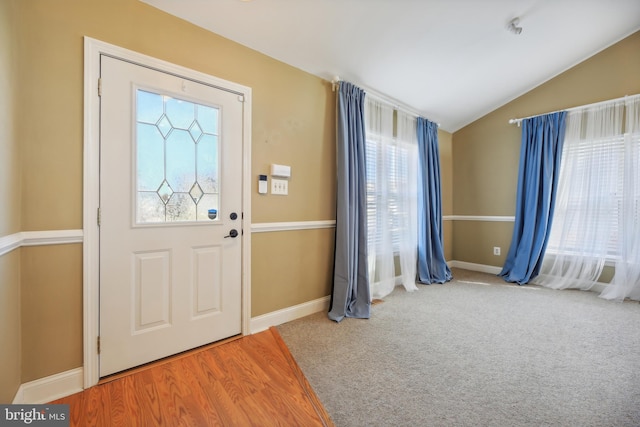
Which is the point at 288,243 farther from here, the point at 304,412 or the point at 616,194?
the point at 616,194

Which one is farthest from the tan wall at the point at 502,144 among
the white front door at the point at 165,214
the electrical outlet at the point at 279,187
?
the white front door at the point at 165,214

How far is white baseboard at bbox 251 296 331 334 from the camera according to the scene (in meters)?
2.30

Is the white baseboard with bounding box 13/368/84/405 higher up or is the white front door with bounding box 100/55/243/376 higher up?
the white front door with bounding box 100/55/243/376

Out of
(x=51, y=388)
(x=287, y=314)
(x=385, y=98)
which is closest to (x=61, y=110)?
(x=51, y=388)

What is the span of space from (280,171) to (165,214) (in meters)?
0.96

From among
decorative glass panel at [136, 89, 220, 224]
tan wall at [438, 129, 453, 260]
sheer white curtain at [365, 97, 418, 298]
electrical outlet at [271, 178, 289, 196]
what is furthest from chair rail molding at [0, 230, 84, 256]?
tan wall at [438, 129, 453, 260]

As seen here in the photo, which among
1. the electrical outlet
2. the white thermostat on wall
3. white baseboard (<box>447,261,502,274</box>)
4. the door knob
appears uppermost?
the white thermostat on wall

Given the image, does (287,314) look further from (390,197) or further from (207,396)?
(390,197)

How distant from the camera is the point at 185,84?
75.0 inches

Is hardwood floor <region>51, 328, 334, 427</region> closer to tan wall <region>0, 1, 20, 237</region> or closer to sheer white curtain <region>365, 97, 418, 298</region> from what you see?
tan wall <region>0, 1, 20, 237</region>

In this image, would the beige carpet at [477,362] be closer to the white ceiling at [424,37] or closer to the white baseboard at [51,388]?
the white baseboard at [51,388]

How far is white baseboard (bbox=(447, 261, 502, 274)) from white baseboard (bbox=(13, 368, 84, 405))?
4.86 metres

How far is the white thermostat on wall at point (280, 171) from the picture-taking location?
233 cm

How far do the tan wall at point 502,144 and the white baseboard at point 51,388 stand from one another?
16.3 feet
